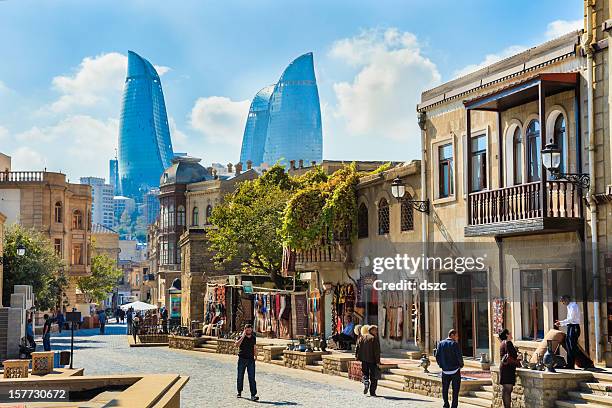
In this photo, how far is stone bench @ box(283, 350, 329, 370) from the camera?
2828cm

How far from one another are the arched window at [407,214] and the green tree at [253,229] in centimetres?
1559

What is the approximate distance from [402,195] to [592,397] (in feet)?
34.0

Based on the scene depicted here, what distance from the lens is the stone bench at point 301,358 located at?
28281 mm

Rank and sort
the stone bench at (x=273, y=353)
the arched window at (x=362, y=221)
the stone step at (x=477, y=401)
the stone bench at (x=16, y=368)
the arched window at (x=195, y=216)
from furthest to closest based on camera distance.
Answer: the arched window at (x=195, y=216)
the arched window at (x=362, y=221)
the stone bench at (x=273, y=353)
the stone bench at (x=16, y=368)
the stone step at (x=477, y=401)

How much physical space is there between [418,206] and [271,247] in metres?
18.8

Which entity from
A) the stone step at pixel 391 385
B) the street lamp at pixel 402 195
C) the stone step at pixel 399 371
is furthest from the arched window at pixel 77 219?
the stone step at pixel 391 385

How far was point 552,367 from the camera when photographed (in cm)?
Answer: 1744

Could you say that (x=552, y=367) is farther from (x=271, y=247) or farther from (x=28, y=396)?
(x=271, y=247)

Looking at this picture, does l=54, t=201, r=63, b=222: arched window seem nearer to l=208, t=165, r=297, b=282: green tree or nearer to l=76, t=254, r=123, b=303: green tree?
l=76, t=254, r=123, b=303: green tree

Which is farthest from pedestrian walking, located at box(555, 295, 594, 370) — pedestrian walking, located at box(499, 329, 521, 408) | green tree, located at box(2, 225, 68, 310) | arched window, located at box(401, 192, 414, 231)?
green tree, located at box(2, 225, 68, 310)

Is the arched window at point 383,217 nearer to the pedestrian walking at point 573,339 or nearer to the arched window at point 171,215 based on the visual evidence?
the pedestrian walking at point 573,339

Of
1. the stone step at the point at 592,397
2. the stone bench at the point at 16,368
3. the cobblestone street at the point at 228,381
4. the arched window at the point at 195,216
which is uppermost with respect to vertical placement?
the arched window at the point at 195,216

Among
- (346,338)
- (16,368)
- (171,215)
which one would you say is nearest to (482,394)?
(16,368)

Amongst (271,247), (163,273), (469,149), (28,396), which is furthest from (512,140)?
(163,273)
